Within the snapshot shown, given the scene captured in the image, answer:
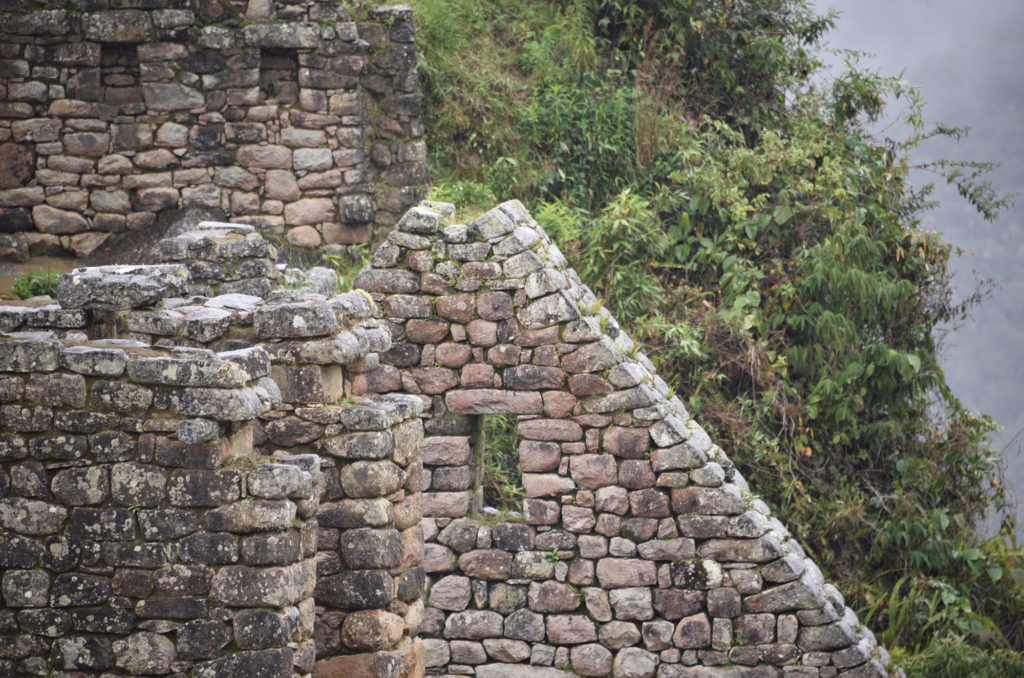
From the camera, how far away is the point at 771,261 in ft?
40.5

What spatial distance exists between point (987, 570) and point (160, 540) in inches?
341

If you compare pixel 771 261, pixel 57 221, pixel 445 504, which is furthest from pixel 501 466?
pixel 57 221

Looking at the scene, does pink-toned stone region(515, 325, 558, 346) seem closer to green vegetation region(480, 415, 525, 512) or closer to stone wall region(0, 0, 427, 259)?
green vegetation region(480, 415, 525, 512)

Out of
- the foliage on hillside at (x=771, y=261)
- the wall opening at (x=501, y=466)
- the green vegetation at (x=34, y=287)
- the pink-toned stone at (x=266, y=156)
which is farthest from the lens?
the pink-toned stone at (x=266, y=156)

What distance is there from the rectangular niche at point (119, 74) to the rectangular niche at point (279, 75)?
124 centimetres

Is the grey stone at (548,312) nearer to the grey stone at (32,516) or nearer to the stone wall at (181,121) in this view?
the stone wall at (181,121)

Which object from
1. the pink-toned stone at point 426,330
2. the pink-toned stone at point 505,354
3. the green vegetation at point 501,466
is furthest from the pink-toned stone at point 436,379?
the green vegetation at point 501,466

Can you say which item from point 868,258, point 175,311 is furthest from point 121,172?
point 868,258

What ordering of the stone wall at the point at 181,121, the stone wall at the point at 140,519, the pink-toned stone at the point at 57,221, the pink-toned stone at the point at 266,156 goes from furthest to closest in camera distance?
the pink-toned stone at the point at 266,156 → the pink-toned stone at the point at 57,221 → the stone wall at the point at 181,121 → the stone wall at the point at 140,519

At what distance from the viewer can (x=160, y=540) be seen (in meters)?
5.36

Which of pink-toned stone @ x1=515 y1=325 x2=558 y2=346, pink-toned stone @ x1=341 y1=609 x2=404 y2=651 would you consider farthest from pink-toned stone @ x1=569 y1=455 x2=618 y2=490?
pink-toned stone @ x1=341 y1=609 x2=404 y2=651

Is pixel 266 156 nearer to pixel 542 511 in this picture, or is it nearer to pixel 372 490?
pixel 542 511

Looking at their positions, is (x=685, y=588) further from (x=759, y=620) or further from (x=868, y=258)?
(x=868, y=258)

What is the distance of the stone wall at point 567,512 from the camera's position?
9062 mm
